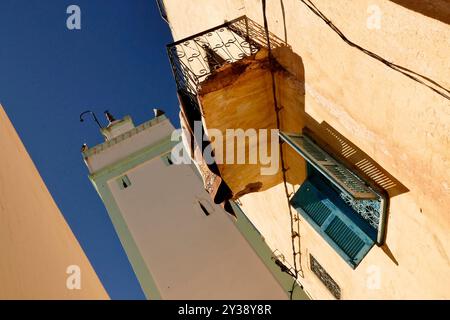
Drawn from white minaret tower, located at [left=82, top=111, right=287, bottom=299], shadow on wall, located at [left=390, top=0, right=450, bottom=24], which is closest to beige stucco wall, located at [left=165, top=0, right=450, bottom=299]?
shadow on wall, located at [left=390, top=0, right=450, bottom=24]

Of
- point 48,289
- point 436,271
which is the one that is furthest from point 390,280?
point 48,289

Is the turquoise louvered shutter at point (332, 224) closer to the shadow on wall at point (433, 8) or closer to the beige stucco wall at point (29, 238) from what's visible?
the shadow on wall at point (433, 8)

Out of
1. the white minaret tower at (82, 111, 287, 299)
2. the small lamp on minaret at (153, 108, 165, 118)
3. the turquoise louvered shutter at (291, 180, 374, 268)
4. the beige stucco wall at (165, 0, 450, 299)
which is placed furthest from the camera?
the small lamp on minaret at (153, 108, 165, 118)

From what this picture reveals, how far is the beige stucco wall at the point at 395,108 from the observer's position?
9.52 ft

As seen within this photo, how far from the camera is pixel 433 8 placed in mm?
2523

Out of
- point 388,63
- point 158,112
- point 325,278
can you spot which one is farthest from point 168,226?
point 388,63

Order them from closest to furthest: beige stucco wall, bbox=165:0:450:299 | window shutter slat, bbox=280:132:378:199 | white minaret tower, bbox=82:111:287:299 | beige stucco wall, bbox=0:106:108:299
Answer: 1. beige stucco wall, bbox=0:106:108:299
2. beige stucco wall, bbox=165:0:450:299
3. window shutter slat, bbox=280:132:378:199
4. white minaret tower, bbox=82:111:287:299

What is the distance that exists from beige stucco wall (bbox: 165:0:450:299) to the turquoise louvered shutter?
0.24m

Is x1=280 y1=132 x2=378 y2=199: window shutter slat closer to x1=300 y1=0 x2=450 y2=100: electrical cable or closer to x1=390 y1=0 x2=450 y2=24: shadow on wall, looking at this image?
x1=300 y1=0 x2=450 y2=100: electrical cable

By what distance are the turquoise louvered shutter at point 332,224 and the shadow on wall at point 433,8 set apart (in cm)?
303

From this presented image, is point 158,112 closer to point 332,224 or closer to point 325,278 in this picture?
point 325,278

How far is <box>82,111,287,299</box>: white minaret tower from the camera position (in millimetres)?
12758

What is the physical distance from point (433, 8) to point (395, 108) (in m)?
1.05
